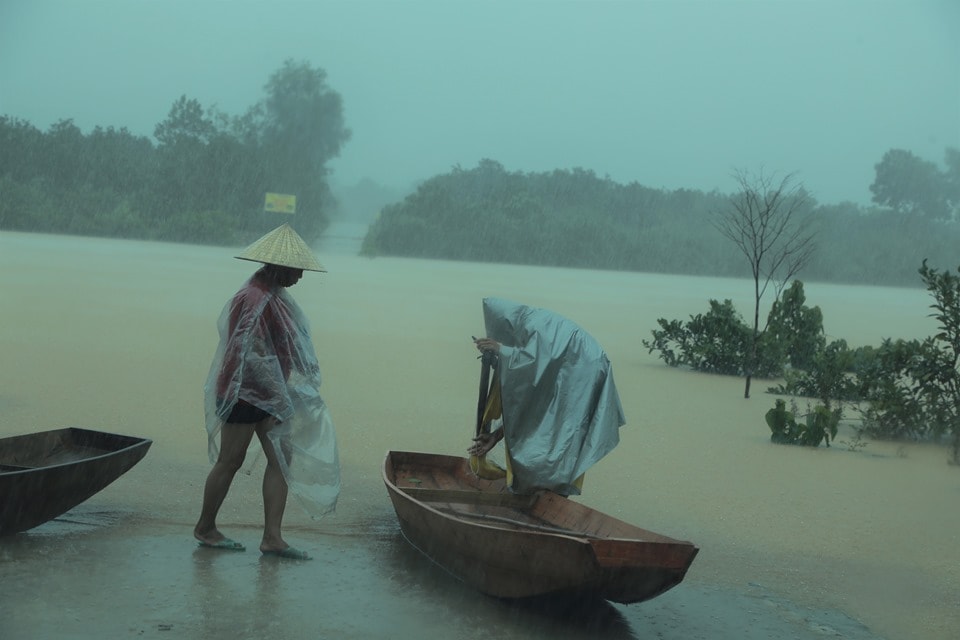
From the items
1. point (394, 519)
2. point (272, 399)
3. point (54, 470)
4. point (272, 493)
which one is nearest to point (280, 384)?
point (272, 399)

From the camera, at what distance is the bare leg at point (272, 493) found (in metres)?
5.30

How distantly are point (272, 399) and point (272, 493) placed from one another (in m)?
0.52

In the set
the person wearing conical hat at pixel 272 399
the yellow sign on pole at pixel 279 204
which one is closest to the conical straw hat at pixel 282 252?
the person wearing conical hat at pixel 272 399

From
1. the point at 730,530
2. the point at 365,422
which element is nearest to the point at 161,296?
the point at 365,422

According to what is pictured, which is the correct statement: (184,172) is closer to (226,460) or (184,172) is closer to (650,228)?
(650,228)

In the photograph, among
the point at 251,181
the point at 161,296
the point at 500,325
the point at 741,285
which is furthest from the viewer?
the point at 251,181

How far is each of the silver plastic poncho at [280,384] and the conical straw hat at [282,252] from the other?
0.13 m

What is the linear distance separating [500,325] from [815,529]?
3100 millimetres

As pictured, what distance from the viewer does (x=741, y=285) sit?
50.8 metres

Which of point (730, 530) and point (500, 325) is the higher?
A: point (500, 325)

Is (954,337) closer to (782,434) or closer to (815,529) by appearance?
(782,434)

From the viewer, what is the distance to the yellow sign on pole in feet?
172

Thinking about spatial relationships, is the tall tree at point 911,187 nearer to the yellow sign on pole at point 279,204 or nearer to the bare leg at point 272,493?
the yellow sign on pole at point 279,204

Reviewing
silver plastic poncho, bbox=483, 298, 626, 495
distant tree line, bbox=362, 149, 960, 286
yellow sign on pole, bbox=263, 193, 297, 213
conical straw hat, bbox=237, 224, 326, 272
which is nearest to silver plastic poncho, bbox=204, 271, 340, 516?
conical straw hat, bbox=237, 224, 326, 272
